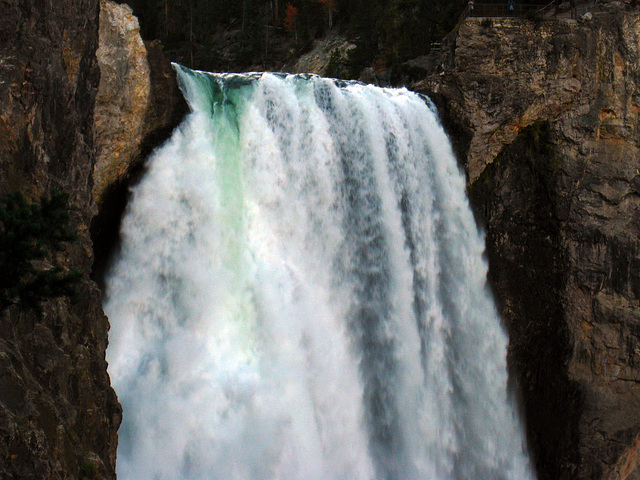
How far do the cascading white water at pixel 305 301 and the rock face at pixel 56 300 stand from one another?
2.26 m

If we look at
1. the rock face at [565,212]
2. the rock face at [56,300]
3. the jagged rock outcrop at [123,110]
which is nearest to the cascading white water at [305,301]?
the jagged rock outcrop at [123,110]

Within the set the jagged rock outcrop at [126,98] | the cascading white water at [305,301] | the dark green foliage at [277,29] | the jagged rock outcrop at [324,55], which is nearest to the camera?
the cascading white water at [305,301]

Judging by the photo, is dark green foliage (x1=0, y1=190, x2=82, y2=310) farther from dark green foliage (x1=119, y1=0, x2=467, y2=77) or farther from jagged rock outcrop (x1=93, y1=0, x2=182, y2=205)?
dark green foliage (x1=119, y1=0, x2=467, y2=77)

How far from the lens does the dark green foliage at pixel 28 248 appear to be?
6.04 m

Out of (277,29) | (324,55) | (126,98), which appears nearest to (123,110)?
(126,98)

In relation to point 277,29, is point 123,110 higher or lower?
lower

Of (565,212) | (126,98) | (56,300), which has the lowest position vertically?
(56,300)

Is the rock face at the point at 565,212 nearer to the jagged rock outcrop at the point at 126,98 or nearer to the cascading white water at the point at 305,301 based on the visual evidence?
the cascading white water at the point at 305,301

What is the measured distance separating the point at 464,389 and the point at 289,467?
6.47 metres

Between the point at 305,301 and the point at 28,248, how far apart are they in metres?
9.28

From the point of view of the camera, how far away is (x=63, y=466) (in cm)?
743

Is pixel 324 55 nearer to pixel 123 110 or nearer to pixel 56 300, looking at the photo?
pixel 123 110

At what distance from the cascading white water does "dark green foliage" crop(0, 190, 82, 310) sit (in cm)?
714

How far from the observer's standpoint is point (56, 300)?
936 cm
